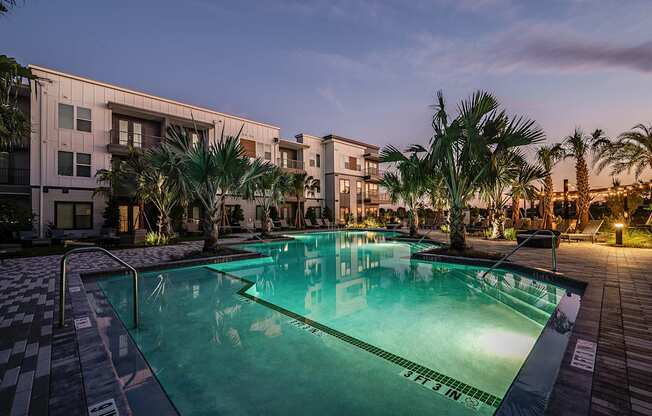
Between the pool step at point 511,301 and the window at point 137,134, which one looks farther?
the window at point 137,134

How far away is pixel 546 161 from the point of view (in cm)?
1552

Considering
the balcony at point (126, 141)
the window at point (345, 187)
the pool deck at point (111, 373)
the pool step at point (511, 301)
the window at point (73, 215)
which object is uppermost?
the balcony at point (126, 141)

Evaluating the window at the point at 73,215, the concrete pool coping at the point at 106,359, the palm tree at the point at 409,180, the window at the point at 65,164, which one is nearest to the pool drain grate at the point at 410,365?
the concrete pool coping at the point at 106,359

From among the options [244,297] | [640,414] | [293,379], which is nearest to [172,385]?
[293,379]

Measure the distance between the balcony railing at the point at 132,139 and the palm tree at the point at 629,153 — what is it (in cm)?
2596

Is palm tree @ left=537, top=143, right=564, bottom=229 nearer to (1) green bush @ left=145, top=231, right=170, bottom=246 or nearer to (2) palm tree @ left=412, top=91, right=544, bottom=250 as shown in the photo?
(2) palm tree @ left=412, top=91, right=544, bottom=250

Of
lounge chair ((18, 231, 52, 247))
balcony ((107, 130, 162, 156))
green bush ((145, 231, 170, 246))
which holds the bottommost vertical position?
green bush ((145, 231, 170, 246))

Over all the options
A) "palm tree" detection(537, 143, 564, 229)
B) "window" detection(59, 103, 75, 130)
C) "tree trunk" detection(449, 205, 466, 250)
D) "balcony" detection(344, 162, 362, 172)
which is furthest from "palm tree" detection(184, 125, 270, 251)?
"balcony" detection(344, 162, 362, 172)

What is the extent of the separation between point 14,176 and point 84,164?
315 centimetres

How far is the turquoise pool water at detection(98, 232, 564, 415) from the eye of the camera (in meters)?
2.49

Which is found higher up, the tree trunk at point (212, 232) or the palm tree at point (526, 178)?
the palm tree at point (526, 178)

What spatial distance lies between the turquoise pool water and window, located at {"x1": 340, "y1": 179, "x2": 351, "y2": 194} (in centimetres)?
2358

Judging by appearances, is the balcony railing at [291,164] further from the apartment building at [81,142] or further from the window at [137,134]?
the window at [137,134]

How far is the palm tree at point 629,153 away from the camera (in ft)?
39.6
